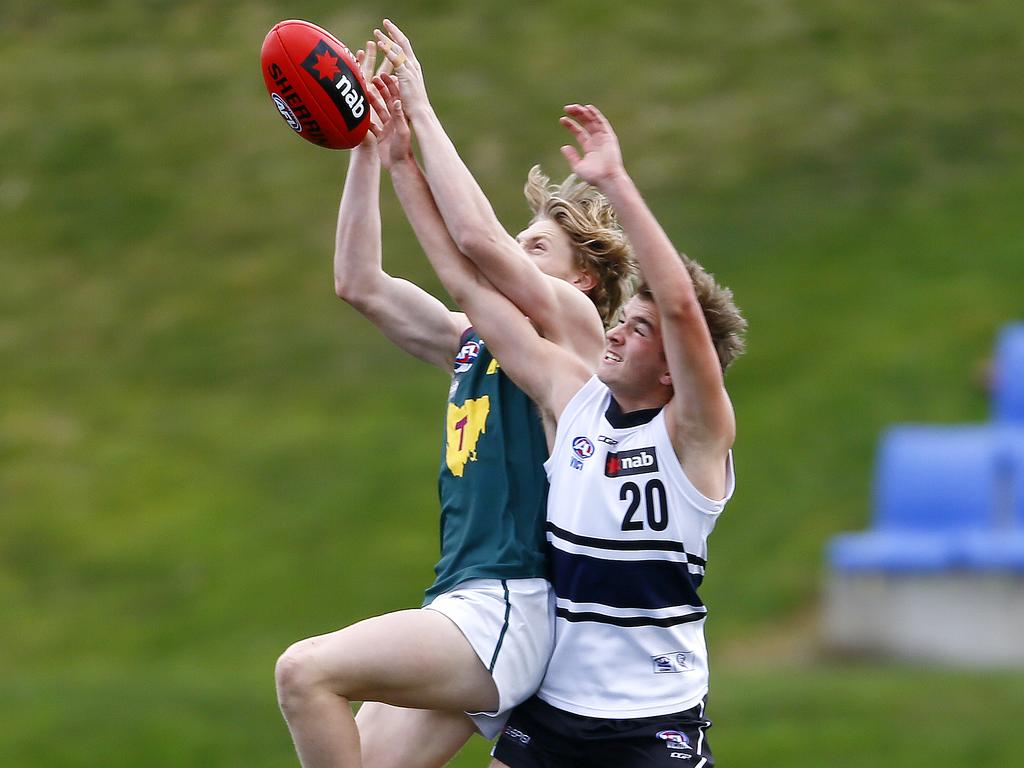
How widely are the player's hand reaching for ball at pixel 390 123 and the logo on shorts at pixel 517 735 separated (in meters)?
1.70

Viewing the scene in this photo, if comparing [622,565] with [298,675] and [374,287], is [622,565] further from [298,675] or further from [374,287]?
[374,287]

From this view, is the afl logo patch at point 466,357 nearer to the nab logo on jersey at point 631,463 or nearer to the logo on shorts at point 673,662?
the nab logo on jersey at point 631,463

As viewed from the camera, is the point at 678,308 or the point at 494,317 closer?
the point at 678,308

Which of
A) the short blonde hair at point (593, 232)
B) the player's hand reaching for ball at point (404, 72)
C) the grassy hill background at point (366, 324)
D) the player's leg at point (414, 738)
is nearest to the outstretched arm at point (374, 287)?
the player's hand reaching for ball at point (404, 72)

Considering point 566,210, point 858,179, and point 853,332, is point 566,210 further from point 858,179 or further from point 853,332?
point 858,179

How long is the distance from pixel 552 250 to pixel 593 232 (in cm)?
14

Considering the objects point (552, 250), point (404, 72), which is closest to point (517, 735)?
point (552, 250)

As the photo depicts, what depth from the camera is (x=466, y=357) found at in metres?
5.38

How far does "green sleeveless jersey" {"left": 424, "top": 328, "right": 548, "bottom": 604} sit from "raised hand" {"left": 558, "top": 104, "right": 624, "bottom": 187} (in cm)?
85

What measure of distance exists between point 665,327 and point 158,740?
613 cm

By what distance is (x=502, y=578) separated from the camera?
4.89 m

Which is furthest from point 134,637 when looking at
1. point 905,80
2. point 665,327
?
point 905,80

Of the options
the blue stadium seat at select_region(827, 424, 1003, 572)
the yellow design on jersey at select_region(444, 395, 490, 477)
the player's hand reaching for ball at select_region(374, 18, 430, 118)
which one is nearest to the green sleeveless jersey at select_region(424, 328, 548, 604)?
the yellow design on jersey at select_region(444, 395, 490, 477)

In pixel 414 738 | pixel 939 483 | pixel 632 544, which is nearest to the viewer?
pixel 632 544
